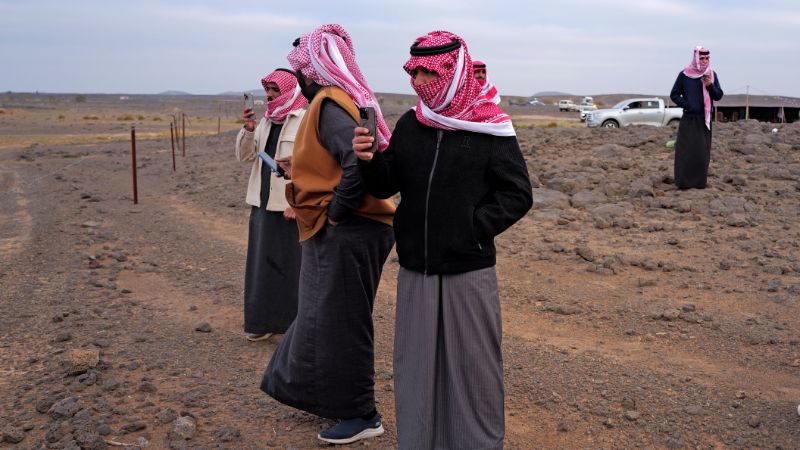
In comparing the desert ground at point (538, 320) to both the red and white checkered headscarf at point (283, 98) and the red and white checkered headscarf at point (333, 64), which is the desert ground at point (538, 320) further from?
the red and white checkered headscarf at point (333, 64)

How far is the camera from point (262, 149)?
501 cm

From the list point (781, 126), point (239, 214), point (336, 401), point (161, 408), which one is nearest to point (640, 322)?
point (336, 401)

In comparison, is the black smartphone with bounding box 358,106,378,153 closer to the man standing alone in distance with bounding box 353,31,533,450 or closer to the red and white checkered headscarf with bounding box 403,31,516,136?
the man standing alone in distance with bounding box 353,31,533,450

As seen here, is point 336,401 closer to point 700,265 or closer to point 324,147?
point 324,147

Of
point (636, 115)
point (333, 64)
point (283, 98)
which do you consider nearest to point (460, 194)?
point (333, 64)

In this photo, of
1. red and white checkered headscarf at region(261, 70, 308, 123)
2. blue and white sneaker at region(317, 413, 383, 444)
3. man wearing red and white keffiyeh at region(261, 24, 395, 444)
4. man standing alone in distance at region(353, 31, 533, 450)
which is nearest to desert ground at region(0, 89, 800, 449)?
blue and white sneaker at region(317, 413, 383, 444)

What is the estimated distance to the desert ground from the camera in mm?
3891

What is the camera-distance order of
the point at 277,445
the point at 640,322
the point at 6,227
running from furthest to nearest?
the point at 6,227 < the point at 640,322 < the point at 277,445

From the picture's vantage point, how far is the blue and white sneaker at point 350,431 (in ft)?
11.9

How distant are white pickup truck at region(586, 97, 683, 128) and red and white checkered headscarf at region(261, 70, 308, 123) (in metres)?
19.1

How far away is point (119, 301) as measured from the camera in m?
6.25

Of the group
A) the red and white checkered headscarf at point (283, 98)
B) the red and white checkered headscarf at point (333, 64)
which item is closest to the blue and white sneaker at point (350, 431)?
the red and white checkered headscarf at point (333, 64)

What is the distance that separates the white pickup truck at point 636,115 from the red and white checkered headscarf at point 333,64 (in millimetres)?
20191

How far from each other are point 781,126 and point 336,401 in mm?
12803
